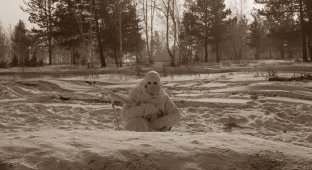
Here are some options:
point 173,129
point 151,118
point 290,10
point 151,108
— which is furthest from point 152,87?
point 290,10

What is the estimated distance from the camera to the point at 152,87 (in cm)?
574

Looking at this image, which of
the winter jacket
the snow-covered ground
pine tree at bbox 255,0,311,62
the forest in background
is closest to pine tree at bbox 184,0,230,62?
the forest in background

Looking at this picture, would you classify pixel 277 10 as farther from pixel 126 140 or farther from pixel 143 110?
pixel 126 140

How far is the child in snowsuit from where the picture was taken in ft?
18.5

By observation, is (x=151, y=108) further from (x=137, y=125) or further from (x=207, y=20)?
(x=207, y=20)

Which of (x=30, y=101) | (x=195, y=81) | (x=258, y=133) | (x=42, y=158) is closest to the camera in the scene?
(x=42, y=158)

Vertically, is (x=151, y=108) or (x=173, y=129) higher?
(x=151, y=108)

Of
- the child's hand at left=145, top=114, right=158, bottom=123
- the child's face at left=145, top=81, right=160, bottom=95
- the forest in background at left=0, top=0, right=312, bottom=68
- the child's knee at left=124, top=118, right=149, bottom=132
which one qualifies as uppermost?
the forest in background at left=0, top=0, right=312, bottom=68

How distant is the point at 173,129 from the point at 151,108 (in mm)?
1845

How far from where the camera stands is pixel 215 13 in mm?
37969

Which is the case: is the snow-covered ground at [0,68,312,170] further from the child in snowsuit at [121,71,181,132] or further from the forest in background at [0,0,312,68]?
the forest in background at [0,0,312,68]

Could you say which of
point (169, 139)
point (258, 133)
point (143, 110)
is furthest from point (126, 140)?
point (258, 133)

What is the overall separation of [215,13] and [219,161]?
36.7m

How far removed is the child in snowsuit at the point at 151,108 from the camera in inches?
222
